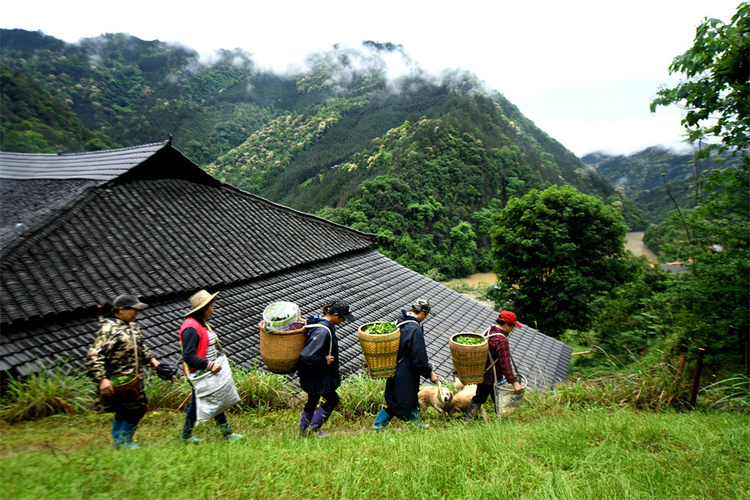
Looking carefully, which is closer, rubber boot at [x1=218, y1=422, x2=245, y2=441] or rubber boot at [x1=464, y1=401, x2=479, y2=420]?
rubber boot at [x1=218, y1=422, x2=245, y2=441]

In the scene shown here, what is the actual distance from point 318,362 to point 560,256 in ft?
56.0

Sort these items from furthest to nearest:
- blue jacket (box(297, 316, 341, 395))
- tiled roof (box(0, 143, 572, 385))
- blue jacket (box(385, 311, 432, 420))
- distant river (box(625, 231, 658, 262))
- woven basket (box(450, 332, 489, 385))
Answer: distant river (box(625, 231, 658, 262)), tiled roof (box(0, 143, 572, 385)), woven basket (box(450, 332, 489, 385)), blue jacket (box(385, 311, 432, 420)), blue jacket (box(297, 316, 341, 395))

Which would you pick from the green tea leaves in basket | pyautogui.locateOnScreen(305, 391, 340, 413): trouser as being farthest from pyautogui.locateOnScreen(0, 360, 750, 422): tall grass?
the green tea leaves in basket

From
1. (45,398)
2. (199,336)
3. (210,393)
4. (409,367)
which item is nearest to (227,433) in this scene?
(210,393)

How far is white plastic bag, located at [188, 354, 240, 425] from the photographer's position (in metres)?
3.45

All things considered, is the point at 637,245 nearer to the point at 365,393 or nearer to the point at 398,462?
the point at 365,393

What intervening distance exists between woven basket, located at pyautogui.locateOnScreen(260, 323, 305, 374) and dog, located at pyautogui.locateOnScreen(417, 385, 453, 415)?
2.06 metres

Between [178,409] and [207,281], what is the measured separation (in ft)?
14.0

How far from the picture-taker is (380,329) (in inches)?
164

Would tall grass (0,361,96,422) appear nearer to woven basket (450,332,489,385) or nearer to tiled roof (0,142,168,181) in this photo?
woven basket (450,332,489,385)

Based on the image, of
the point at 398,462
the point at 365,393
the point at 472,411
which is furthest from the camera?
the point at 365,393

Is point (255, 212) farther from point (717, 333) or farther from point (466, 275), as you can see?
point (466, 275)

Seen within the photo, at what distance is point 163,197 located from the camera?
10211 millimetres

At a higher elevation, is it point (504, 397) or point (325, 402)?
point (504, 397)
